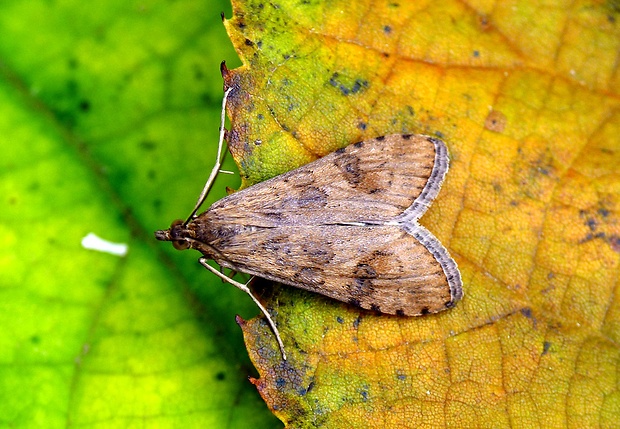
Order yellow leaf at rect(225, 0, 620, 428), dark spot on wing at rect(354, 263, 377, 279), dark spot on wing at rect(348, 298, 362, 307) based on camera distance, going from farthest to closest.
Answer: dark spot on wing at rect(354, 263, 377, 279) → dark spot on wing at rect(348, 298, 362, 307) → yellow leaf at rect(225, 0, 620, 428)

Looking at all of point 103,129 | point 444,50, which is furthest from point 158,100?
point 444,50

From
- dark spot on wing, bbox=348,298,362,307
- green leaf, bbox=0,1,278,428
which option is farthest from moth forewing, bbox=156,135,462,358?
green leaf, bbox=0,1,278,428

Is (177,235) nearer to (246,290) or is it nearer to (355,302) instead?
(246,290)

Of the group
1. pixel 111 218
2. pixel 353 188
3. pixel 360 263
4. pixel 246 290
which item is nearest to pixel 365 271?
pixel 360 263

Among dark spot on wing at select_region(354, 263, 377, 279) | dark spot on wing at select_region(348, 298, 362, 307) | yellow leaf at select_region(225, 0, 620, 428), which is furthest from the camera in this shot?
dark spot on wing at select_region(354, 263, 377, 279)

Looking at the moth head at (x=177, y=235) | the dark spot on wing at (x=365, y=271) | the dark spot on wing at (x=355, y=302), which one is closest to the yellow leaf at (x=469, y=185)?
the dark spot on wing at (x=355, y=302)

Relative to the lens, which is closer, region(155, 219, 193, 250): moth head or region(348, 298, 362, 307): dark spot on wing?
region(348, 298, 362, 307): dark spot on wing

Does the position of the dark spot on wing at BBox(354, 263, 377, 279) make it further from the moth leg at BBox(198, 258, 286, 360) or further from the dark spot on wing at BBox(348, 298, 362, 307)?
the moth leg at BBox(198, 258, 286, 360)
